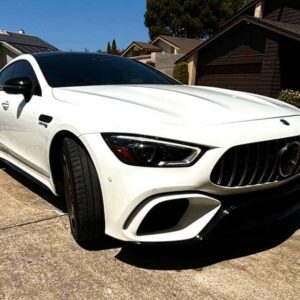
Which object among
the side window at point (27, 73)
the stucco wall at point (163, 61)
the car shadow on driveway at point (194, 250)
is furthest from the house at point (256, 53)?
the car shadow on driveway at point (194, 250)

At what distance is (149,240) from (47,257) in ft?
2.55

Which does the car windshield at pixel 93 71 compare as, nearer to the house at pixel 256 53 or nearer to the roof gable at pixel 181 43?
the house at pixel 256 53

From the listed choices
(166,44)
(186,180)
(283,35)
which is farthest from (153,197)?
(166,44)

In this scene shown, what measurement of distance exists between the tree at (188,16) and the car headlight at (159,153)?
158 feet

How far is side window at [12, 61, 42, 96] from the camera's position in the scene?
3592mm

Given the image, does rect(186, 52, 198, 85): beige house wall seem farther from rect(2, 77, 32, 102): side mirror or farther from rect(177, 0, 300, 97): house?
rect(2, 77, 32, 102): side mirror

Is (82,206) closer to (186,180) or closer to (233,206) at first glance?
(186,180)

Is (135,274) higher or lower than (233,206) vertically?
lower

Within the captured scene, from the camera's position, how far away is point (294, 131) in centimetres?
274

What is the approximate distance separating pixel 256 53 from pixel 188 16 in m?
33.7

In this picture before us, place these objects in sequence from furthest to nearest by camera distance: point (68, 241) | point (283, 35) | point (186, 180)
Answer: point (283, 35), point (68, 241), point (186, 180)

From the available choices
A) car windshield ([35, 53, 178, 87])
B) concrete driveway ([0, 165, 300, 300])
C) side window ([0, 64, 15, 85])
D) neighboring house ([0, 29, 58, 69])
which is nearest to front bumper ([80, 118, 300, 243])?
concrete driveway ([0, 165, 300, 300])

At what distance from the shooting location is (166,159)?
2398mm

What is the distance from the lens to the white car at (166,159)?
7.85 ft
